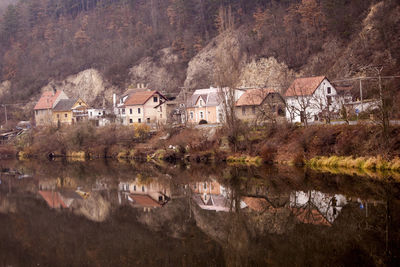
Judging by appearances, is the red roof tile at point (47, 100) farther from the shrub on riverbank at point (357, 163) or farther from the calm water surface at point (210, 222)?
the shrub on riverbank at point (357, 163)

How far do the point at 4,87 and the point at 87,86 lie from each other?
27.1 metres

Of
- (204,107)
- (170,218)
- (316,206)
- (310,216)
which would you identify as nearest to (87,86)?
(204,107)

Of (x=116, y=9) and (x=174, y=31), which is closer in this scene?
(x=174, y=31)

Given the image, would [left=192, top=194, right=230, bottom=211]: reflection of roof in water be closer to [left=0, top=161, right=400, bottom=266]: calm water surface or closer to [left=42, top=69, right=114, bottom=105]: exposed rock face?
[left=0, top=161, right=400, bottom=266]: calm water surface

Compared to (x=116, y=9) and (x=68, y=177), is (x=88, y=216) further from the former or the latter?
(x=116, y=9)

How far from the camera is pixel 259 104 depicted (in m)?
57.4

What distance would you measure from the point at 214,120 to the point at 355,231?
163 ft

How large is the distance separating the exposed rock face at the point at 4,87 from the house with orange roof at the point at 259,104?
239ft

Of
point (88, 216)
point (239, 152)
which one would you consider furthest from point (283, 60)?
point (88, 216)

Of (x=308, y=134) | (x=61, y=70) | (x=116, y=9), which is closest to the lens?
(x=308, y=134)

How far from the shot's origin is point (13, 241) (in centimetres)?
1958

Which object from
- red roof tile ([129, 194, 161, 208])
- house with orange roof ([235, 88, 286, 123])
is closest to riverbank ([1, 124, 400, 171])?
house with orange roof ([235, 88, 286, 123])

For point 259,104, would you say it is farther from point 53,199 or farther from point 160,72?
point 160,72

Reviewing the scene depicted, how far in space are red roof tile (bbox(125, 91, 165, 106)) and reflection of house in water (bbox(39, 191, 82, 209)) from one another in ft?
135
